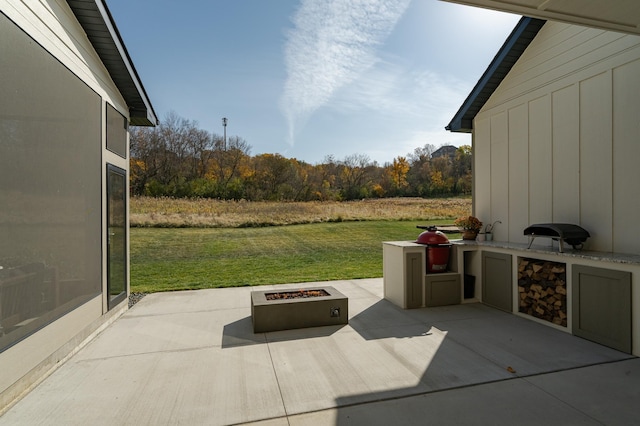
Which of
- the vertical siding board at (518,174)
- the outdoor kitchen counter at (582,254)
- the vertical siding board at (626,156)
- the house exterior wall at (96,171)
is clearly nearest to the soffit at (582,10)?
the vertical siding board at (626,156)

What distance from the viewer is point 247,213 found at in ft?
57.9

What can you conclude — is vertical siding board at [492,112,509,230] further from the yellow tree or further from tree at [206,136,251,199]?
the yellow tree

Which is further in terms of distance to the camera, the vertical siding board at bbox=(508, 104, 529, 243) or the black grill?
the vertical siding board at bbox=(508, 104, 529, 243)

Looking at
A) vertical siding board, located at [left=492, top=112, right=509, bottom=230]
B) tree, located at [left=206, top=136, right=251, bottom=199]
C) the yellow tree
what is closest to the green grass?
vertical siding board, located at [left=492, top=112, right=509, bottom=230]

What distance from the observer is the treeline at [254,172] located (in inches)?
929

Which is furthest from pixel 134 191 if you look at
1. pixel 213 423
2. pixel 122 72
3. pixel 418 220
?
pixel 213 423

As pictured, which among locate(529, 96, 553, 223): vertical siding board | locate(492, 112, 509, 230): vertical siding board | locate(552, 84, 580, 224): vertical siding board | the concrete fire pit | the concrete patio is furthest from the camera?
locate(492, 112, 509, 230): vertical siding board

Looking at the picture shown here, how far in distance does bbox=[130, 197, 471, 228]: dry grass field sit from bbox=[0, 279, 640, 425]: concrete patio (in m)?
11.3

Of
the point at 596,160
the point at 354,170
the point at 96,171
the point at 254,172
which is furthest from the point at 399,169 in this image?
the point at 96,171

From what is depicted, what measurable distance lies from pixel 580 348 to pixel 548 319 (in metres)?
0.77

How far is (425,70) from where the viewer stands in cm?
802

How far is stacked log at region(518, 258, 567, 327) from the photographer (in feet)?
13.7

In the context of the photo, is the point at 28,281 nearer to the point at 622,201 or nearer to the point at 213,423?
the point at 213,423

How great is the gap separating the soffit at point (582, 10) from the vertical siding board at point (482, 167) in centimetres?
328
